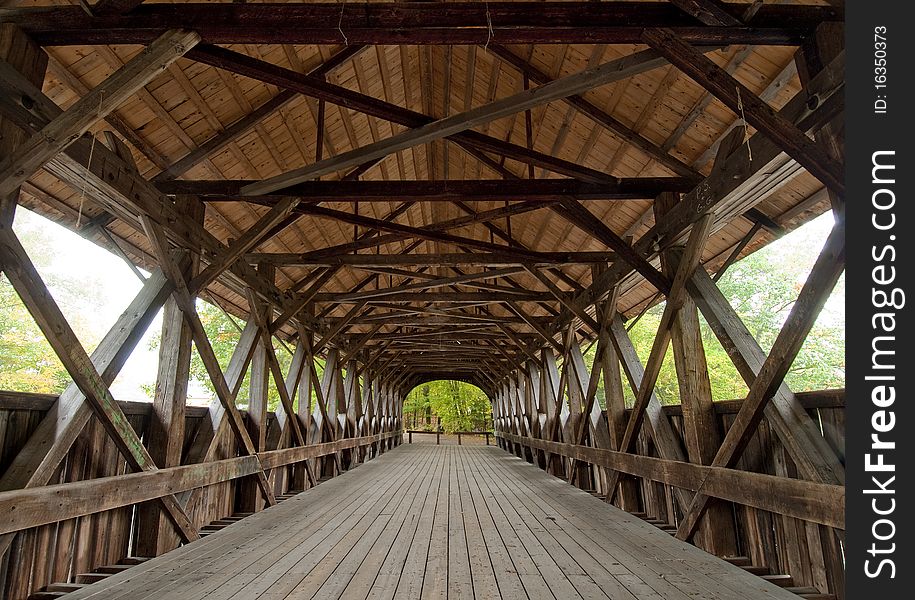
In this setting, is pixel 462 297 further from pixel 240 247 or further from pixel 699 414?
pixel 699 414

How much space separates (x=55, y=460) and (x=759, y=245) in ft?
19.9

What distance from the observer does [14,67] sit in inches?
119

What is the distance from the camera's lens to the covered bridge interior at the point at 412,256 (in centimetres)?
304

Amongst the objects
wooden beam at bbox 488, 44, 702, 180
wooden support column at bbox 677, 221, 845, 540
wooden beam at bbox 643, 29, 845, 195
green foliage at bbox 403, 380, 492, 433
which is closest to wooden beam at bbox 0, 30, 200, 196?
wooden beam at bbox 643, 29, 845, 195

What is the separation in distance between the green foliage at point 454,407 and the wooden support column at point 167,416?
30.5m

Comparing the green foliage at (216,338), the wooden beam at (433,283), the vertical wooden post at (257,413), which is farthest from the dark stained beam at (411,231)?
the green foliage at (216,338)

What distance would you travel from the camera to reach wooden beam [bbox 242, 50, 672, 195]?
3231mm

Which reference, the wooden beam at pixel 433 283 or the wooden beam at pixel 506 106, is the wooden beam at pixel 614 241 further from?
the wooden beam at pixel 433 283

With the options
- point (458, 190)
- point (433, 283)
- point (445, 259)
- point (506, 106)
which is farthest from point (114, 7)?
point (433, 283)

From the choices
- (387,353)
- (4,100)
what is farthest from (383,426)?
(4,100)

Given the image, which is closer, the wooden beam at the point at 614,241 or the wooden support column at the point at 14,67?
the wooden support column at the point at 14,67

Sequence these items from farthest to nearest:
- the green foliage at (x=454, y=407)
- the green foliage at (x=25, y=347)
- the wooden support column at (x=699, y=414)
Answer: the green foliage at (x=454, y=407) → the green foliage at (x=25, y=347) → the wooden support column at (x=699, y=414)

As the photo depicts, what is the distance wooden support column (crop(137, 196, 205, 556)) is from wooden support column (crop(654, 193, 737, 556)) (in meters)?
4.35

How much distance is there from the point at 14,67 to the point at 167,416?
9.10 feet
